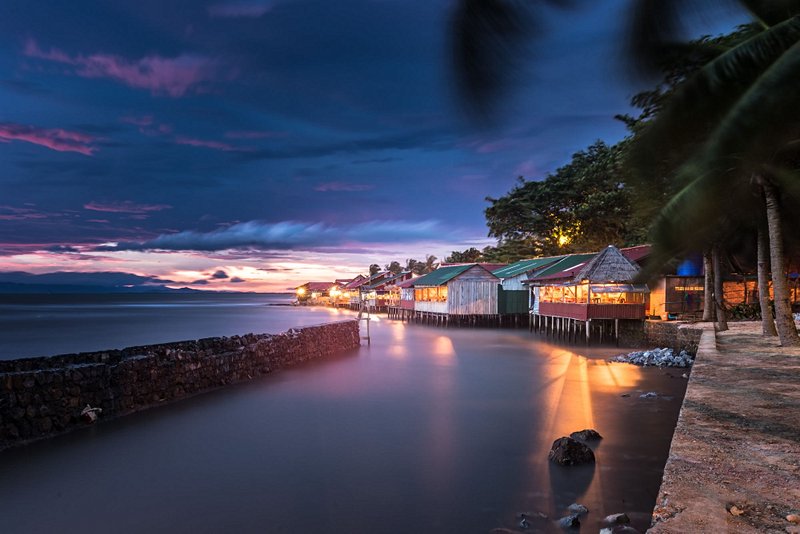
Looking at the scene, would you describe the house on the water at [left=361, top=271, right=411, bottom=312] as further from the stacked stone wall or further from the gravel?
the gravel

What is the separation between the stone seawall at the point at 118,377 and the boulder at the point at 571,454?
9473 millimetres

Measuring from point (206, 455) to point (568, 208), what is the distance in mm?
47925

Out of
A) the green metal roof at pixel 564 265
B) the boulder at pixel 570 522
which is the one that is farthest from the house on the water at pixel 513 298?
the boulder at pixel 570 522

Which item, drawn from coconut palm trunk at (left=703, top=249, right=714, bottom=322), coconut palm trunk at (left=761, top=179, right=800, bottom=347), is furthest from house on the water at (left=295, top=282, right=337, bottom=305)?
coconut palm trunk at (left=761, top=179, right=800, bottom=347)

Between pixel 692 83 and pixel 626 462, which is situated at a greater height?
pixel 692 83

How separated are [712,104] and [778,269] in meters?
11.8

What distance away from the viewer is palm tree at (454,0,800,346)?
2.58 meters

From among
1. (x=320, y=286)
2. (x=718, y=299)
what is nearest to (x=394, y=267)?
(x=320, y=286)

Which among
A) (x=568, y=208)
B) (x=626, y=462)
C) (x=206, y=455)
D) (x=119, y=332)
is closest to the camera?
(x=626, y=462)

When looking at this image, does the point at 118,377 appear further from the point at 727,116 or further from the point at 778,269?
the point at 778,269

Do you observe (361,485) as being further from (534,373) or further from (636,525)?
(534,373)

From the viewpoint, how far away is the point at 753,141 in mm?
2721

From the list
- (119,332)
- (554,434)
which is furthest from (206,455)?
(119,332)

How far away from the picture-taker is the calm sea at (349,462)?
702 centimetres
